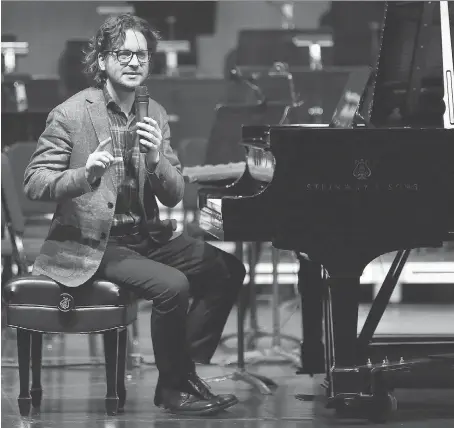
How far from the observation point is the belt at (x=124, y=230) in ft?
12.3

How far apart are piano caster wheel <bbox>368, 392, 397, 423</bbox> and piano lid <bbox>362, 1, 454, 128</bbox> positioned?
1006 millimetres

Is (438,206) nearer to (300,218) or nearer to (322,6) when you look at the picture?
(300,218)

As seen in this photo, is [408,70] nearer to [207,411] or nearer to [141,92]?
[141,92]

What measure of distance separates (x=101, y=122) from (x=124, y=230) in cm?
41

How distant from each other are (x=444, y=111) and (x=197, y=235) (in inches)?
66.6

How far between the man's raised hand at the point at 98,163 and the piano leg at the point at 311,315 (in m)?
1.04

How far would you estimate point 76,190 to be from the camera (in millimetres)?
3502

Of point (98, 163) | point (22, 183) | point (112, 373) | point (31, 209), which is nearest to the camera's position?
point (98, 163)

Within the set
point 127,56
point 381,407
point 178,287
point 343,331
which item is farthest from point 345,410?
point 127,56

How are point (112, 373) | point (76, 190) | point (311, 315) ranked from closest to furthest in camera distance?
point (76, 190) < point (112, 373) < point (311, 315)

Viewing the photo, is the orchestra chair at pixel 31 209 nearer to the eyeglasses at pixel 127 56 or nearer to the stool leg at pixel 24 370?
the stool leg at pixel 24 370

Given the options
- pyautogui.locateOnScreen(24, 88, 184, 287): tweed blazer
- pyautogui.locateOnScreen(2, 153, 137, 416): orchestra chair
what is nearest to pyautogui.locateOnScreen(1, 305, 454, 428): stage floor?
pyautogui.locateOnScreen(2, 153, 137, 416): orchestra chair

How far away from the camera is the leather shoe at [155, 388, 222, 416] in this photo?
365 cm

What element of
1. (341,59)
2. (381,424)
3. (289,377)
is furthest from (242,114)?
(341,59)
